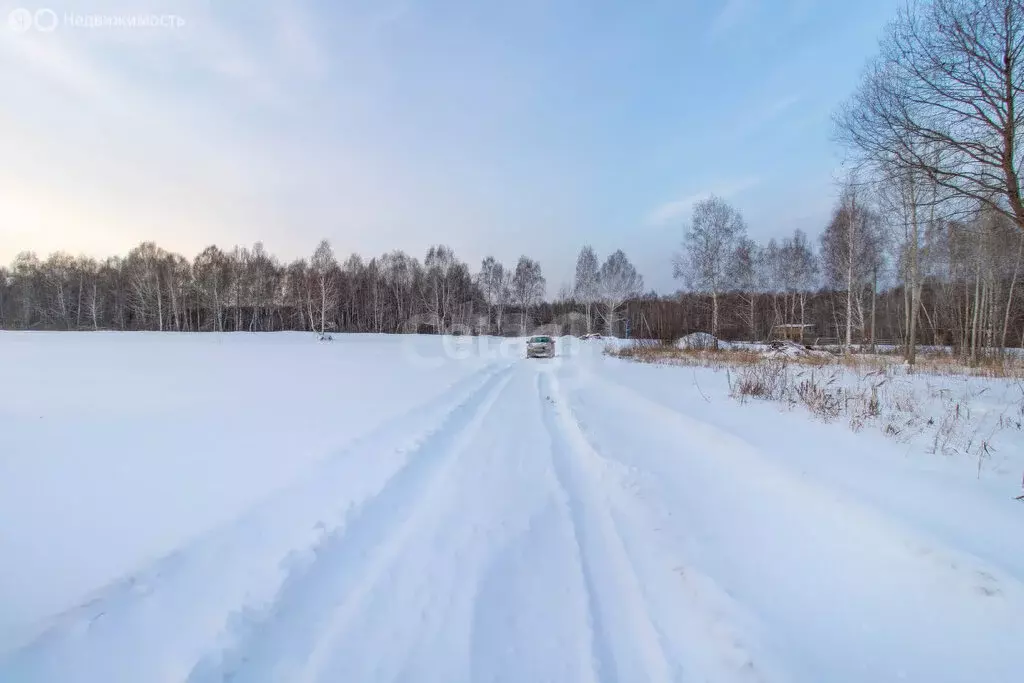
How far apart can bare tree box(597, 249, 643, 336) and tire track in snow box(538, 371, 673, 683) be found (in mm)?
39567

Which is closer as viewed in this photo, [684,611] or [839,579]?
[684,611]

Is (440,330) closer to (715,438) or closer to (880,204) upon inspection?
(880,204)

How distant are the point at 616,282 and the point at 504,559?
4323cm

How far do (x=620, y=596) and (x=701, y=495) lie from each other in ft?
6.04

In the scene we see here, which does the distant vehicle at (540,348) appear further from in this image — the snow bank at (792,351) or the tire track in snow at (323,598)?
the tire track in snow at (323,598)

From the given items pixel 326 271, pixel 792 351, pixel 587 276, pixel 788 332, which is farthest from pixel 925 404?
pixel 326 271

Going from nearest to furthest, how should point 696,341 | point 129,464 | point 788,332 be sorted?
point 129,464
point 696,341
point 788,332

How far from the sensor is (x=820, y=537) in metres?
2.92

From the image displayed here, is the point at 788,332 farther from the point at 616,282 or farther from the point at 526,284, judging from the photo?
the point at 526,284

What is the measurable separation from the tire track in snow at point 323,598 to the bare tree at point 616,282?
40.2m

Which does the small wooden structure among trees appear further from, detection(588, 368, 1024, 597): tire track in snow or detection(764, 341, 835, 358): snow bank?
detection(588, 368, 1024, 597): tire track in snow

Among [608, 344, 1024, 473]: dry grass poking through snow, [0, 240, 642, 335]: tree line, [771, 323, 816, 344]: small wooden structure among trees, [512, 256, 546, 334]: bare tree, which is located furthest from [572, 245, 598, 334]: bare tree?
[608, 344, 1024, 473]: dry grass poking through snow

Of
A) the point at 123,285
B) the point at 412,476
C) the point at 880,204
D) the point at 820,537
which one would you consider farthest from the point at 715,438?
the point at 123,285

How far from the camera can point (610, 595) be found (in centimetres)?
232
